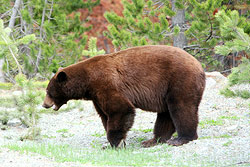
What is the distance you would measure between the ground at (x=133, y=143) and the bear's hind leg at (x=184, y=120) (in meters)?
0.19

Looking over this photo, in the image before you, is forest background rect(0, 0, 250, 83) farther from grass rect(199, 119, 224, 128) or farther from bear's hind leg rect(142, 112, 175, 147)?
bear's hind leg rect(142, 112, 175, 147)

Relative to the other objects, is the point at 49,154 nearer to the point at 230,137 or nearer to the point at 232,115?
the point at 230,137

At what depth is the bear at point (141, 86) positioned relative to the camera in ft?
22.2

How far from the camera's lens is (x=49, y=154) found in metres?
5.75

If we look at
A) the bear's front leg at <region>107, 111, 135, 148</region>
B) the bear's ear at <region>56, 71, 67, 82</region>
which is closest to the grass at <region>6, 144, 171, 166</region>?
the bear's front leg at <region>107, 111, 135, 148</region>

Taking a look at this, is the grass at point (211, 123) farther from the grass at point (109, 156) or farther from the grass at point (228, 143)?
the grass at point (109, 156)

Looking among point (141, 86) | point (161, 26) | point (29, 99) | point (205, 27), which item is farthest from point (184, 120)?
point (161, 26)

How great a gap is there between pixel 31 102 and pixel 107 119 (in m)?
A: 1.46

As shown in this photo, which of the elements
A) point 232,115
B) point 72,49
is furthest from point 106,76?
point 72,49

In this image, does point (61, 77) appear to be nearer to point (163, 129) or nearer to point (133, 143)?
point (133, 143)

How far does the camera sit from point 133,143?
25.5ft

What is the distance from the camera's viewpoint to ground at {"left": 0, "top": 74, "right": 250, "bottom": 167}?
5441 mm

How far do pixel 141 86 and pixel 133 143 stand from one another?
128 centimetres

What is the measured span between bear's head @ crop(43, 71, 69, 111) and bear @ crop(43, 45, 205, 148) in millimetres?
18
